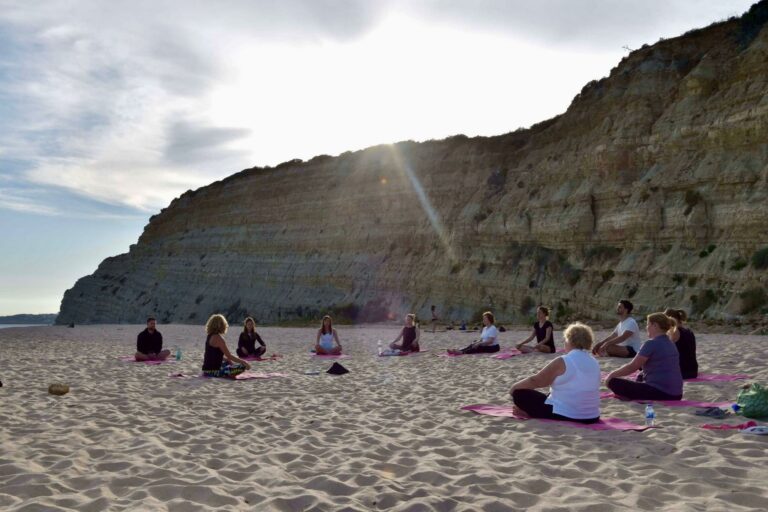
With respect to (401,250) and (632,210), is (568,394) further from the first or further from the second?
(401,250)

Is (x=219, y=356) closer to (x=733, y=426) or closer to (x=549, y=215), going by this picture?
(x=733, y=426)

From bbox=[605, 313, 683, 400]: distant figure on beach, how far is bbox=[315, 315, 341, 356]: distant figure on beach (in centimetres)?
957

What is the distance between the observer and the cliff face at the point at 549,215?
24094 millimetres

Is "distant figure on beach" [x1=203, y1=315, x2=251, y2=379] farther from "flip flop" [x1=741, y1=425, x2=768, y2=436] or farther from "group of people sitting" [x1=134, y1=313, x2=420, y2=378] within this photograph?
"flip flop" [x1=741, y1=425, x2=768, y2=436]

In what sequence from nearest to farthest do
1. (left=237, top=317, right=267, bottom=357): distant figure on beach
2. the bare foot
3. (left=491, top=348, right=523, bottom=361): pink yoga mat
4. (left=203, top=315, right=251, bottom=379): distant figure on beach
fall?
the bare foot < (left=203, top=315, right=251, bottom=379): distant figure on beach < (left=491, top=348, right=523, bottom=361): pink yoga mat < (left=237, top=317, right=267, bottom=357): distant figure on beach

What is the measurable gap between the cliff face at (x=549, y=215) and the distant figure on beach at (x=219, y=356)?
706 inches

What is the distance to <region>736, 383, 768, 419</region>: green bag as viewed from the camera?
6324 mm

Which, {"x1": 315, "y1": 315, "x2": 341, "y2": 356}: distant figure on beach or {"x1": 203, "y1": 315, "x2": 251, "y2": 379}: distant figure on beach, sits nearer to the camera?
{"x1": 203, "y1": 315, "x2": 251, "y2": 379}: distant figure on beach

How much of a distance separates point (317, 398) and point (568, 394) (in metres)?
3.75

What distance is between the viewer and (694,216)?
80.7 feet

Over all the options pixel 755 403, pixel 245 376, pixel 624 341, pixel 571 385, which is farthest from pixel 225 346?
pixel 755 403

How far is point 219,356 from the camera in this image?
11211 millimetres

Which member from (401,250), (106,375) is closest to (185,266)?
(401,250)

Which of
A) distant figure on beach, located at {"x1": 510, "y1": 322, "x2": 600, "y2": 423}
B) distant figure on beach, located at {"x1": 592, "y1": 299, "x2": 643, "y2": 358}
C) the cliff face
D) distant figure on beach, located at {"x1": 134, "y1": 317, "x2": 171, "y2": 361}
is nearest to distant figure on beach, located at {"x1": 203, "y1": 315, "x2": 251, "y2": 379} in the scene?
distant figure on beach, located at {"x1": 134, "y1": 317, "x2": 171, "y2": 361}
